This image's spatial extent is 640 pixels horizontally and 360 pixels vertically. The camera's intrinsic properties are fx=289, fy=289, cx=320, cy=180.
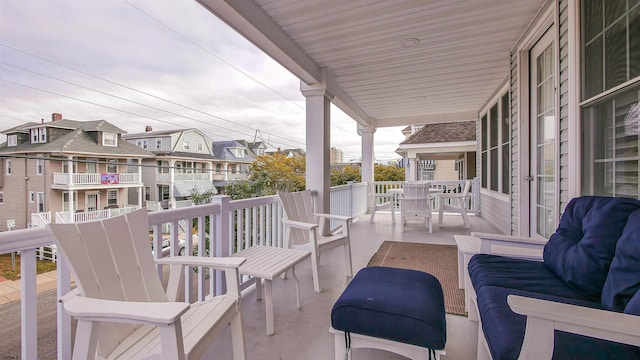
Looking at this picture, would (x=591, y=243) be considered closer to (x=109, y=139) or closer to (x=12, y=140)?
(x=12, y=140)

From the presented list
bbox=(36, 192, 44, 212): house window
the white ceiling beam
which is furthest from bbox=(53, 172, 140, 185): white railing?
the white ceiling beam

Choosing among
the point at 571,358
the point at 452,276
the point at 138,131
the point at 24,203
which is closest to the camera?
the point at 571,358

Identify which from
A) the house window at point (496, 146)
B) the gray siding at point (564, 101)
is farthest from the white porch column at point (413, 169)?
the gray siding at point (564, 101)

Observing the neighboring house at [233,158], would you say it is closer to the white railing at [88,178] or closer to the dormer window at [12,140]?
the white railing at [88,178]

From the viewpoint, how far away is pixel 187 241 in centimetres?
205

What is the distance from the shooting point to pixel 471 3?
2.74 meters

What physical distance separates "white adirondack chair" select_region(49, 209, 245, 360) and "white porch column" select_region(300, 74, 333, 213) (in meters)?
2.71

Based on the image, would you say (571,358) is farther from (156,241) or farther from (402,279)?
(156,241)

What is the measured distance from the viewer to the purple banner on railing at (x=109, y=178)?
2.89 m

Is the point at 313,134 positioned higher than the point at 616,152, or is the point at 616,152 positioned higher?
the point at 313,134

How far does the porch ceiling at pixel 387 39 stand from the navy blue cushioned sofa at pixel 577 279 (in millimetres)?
2151

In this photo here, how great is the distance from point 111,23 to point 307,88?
9.59 ft

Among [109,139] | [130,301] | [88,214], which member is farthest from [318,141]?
[130,301]

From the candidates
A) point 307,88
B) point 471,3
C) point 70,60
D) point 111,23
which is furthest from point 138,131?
point 471,3
